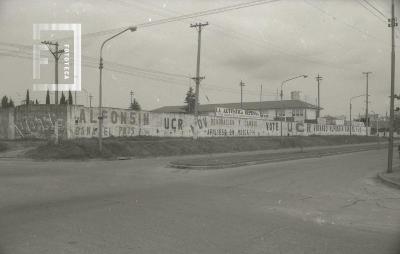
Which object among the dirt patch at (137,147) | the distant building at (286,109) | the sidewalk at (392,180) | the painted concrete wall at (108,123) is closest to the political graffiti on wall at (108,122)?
the painted concrete wall at (108,123)

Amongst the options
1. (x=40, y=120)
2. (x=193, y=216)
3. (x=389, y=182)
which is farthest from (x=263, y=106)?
(x=193, y=216)

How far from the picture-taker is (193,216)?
9656 mm

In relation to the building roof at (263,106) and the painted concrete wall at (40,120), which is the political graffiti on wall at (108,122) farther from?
the building roof at (263,106)

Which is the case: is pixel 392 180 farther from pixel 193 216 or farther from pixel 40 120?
pixel 40 120

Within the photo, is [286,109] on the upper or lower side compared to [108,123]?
upper

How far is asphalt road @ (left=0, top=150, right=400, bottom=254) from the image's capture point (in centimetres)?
729

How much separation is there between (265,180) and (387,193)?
437 centimetres

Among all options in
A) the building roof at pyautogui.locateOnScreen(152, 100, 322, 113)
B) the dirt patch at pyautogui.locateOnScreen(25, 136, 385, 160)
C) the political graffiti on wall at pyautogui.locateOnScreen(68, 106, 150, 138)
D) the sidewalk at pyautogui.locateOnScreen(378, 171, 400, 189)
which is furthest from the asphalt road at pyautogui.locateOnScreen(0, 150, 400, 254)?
the building roof at pyautogui.locateOnScreen(152, 100, 322, 113)

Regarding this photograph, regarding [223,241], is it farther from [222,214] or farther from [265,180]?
[265,180]

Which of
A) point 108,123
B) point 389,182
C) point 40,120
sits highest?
point 40,120

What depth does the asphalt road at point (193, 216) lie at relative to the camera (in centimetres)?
729

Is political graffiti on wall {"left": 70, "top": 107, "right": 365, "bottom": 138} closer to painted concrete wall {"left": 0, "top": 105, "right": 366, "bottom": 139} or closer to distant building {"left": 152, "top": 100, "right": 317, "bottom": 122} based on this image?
painted concrete wall {"left": 0, "top": 105, "right": 366, "bottom": 139}

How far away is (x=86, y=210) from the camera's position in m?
10.0

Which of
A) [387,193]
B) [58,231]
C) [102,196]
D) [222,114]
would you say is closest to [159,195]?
[102,196]
